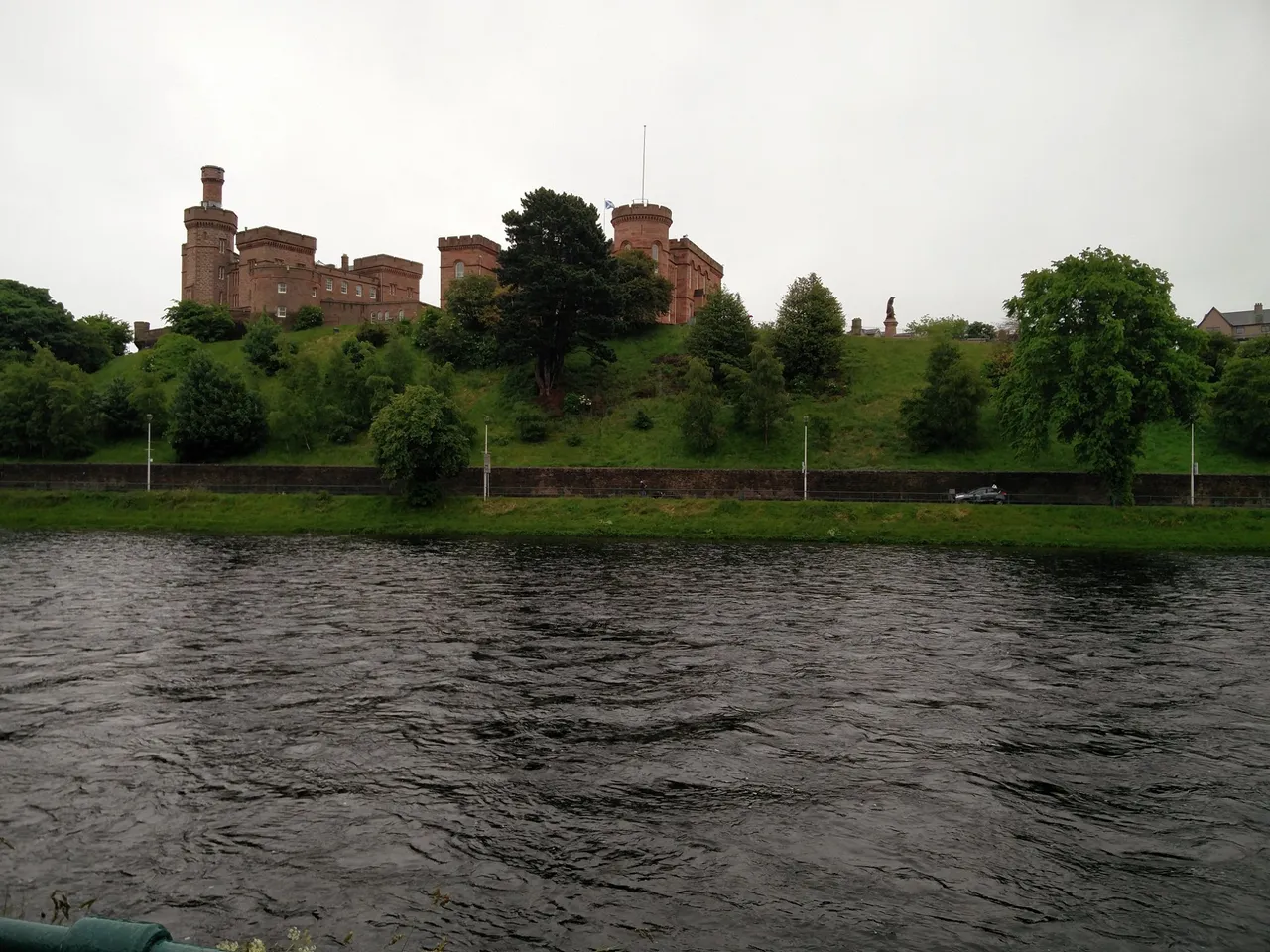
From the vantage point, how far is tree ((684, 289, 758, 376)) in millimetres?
67688

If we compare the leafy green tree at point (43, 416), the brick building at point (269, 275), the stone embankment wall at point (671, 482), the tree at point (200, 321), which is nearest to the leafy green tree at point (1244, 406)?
Answer: the stone embankment wall at point (671, 482)

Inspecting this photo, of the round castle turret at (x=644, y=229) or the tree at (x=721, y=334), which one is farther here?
the round castle turret at (x=644, y=229)

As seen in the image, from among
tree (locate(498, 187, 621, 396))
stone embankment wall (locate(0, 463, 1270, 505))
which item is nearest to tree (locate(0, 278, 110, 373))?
stone embankment wall (locate(0, 463, 1270, 505))

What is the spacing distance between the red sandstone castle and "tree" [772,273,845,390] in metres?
22.6

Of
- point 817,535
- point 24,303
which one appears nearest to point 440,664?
point 817,535

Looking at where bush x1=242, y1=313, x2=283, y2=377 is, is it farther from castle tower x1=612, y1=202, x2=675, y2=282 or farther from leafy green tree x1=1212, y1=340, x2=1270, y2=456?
leafy green tree x1=1212, y1=340, x2=1270, y2=456

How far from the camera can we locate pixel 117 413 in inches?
2692

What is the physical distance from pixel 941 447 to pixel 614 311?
86.6ft

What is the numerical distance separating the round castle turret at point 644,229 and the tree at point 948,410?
3853 centimetres

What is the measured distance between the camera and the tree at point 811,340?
67875 millimetres

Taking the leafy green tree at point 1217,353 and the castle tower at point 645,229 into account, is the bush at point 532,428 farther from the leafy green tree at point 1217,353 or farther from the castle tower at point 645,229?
the leafy green tree at point 1217,353

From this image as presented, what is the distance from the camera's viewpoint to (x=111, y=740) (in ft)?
41.7

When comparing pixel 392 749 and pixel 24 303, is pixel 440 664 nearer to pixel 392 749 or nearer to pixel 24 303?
pixel 392 749

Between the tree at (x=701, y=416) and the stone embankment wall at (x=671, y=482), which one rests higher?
the tree at (x=701, y=416)
